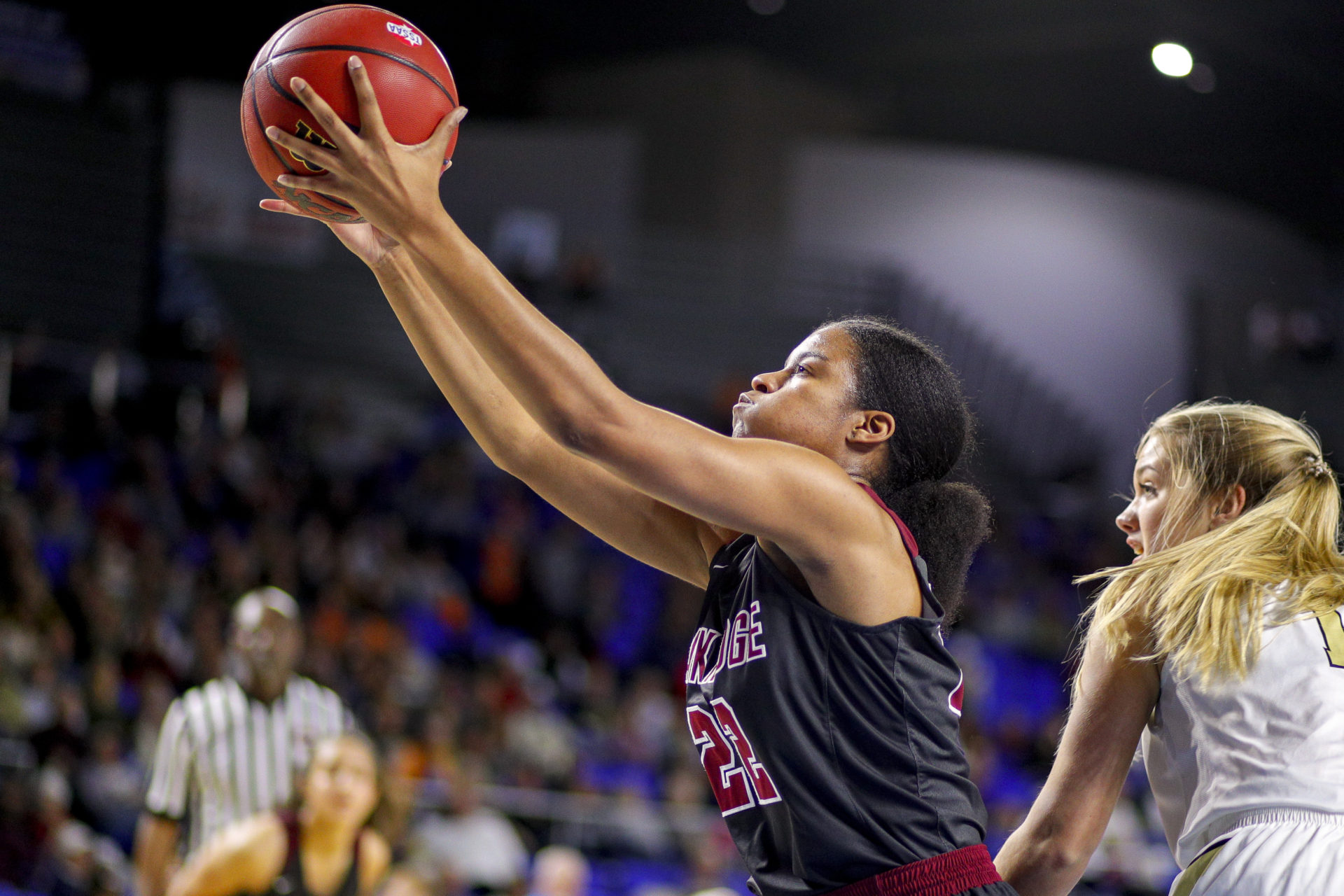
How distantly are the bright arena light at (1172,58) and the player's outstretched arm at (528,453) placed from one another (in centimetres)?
257

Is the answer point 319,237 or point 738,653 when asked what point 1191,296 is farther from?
point 738,653

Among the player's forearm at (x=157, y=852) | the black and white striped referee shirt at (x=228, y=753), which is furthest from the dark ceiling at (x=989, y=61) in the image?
the player's forearm at (x=157, y=852)

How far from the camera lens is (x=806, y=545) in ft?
5.94

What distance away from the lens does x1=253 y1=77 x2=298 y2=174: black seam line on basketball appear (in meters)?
2.00

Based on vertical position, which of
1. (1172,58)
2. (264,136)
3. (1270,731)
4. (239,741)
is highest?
(1172,58)

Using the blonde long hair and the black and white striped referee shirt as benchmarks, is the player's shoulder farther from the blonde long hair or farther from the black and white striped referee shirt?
the blonde long hair

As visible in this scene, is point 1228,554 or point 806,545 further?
point 1228,554

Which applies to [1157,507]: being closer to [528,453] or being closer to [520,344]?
[528,453]

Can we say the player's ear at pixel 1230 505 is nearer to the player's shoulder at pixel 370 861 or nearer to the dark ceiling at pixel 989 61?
the player's shoulder at pixel 370 861

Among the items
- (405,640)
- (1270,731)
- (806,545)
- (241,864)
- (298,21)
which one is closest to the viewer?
(806,545)

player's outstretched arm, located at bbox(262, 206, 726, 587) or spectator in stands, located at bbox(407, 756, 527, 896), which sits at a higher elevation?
player's outstretched arm, located at bbox(262, 206, 726, 587)

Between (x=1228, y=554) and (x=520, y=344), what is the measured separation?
124 centimetres

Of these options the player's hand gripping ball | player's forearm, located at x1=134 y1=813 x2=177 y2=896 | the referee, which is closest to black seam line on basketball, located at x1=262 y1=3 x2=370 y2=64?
the player's hand gripping ball

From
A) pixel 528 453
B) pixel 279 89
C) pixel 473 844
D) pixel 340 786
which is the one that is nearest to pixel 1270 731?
pixel 528 453
